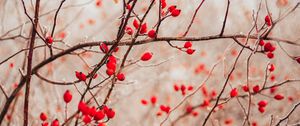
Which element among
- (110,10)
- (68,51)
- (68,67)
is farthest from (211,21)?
(68,51)

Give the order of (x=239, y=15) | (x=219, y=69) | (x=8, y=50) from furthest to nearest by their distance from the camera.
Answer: (x=239, y=15) < (x=219, y=69) < (x=8, y=50)

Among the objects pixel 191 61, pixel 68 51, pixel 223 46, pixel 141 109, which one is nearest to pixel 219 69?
pixel 191 61

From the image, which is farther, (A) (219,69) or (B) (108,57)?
(A) (219,69)

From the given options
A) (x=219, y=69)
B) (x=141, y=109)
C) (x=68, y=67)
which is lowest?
(x=141, y=109)

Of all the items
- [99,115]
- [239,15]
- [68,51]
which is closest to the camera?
[99,115]

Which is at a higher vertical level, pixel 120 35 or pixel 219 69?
pixel 120 35

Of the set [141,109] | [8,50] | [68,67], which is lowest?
[141,109]

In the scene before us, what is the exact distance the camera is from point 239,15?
8719 mm

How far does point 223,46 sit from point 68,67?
13.4ft

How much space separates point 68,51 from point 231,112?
619cm

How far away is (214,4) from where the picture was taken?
34.1ft

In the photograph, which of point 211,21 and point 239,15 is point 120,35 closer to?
point 239,15

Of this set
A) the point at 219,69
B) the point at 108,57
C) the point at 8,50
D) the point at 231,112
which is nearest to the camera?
the point at 108,57

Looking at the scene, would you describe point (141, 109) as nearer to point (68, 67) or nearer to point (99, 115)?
point (68, 67)
